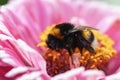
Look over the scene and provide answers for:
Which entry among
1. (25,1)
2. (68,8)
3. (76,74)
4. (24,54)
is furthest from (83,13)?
(76,74)

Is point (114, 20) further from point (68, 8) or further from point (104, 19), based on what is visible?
point (68, 8)

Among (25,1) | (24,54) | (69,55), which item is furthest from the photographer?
(25,1)

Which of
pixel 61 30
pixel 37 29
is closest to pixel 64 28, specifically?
pixel 61 30

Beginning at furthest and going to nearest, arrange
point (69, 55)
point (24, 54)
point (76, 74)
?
point (69, 55) < point (24, 54) < point (76, 74)

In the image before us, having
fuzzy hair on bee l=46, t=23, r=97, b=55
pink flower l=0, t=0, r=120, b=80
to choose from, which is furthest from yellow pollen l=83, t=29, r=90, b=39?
pink flower l=0, t=0, r=120, b=80

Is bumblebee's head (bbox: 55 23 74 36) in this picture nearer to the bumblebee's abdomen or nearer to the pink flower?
the bumblebee's abdomen

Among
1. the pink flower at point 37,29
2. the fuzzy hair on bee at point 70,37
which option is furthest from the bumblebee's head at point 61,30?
the pink flower at point 37,29

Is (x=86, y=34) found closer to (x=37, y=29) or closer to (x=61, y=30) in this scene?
(x=61, y=30)

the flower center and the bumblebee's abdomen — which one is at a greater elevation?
the bumblebee's abdomen
